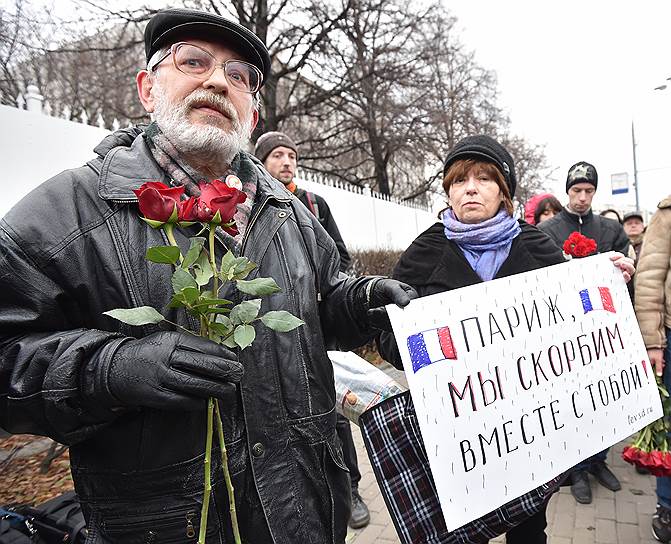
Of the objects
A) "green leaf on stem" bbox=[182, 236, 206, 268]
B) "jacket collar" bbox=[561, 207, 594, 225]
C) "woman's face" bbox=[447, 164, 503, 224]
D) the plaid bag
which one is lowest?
the plaid bag

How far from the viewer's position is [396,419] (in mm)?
1581

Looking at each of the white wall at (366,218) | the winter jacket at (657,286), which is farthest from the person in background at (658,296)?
the white wall at (366,218)

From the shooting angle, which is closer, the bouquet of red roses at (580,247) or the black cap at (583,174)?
the bouquet of red roses at (580,247)

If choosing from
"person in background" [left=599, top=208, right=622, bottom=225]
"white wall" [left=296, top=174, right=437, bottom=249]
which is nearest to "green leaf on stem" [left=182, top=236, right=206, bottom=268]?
"person in background" [left=599, top=208, right=622, bottom=225]

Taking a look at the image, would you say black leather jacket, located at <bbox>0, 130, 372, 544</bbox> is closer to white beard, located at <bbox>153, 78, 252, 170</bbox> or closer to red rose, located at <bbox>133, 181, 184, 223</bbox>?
white beard, located at <bbox>153, 78, 252, 170</bbox>

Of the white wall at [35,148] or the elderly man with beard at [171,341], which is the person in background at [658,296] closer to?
the elderly man with beard at [171,341]

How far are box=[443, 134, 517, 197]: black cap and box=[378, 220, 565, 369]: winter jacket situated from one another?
0.91 ft

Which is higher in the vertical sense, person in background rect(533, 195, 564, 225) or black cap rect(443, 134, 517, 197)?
black cap rect(443, 134, 517, 197)

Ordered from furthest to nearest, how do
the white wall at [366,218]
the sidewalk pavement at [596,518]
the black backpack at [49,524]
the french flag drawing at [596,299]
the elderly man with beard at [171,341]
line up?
1. the white wall at [366,218]
2. the sidewalk pavement at [596,518]
3. the black backpack at [49,524]
4. the french flag drawing at [596,299]
5. the elderly man with beard at [171,341]

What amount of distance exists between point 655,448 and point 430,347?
192 cm

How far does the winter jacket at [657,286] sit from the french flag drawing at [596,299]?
2.64ft

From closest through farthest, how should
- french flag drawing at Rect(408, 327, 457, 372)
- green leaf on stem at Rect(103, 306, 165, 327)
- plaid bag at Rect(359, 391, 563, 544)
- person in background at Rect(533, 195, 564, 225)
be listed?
green leaf on stem at Rect(103, 306, 165, 327)
french flag drawing at Rect(408, 327, 457, 372)
plaid bag at Rect(359, 391, 563, 544)
person in background at Rect(533, 195, 564, 225)

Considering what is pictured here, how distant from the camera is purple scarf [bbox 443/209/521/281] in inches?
79.2

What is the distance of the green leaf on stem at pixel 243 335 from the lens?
3.04 ft
